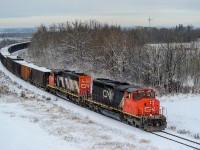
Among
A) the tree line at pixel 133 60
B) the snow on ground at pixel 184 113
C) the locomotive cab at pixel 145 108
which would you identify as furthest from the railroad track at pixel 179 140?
the tree line at pixel 133 60

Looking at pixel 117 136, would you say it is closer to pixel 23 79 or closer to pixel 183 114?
pixel 183 114

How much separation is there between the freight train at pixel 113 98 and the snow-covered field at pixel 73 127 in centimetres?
71

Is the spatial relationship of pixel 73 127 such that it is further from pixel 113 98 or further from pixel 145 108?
pixel 145 108

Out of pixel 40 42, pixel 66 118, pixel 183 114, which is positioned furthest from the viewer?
pixel 40 42

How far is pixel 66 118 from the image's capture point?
981 inches

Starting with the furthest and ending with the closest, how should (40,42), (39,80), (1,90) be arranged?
(40,42) < (39,80) < (1,90)

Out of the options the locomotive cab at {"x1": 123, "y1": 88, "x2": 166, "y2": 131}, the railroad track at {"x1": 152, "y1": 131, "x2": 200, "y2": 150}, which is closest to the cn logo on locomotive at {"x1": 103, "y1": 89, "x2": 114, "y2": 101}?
the locomotive cab at {"x1": 123, "y1": 88, "x2": 166, "y2": 131}

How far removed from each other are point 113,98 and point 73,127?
4774 millimetres

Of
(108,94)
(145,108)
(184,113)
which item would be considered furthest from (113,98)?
(184,113)

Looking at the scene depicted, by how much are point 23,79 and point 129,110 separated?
115 feet

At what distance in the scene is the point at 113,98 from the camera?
1005 inches

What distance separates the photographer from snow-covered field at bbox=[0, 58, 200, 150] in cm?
1791

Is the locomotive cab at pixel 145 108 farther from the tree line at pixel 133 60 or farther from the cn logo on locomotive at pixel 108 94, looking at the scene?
the tree line at pixel 133 60

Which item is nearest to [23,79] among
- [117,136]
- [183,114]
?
[183,114]
